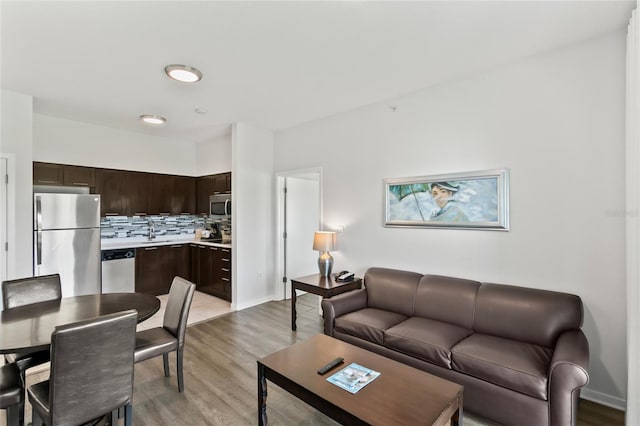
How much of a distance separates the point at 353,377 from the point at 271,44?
2.53 m

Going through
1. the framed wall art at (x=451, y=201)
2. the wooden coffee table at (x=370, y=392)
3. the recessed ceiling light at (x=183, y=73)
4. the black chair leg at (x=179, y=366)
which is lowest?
the black chair leg at (x=179, y=366)

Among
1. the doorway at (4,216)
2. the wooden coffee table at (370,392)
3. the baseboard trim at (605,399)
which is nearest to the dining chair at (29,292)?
the doorway at (4,216)

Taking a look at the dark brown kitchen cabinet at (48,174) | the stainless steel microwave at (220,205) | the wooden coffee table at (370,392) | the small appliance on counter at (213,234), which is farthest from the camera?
the small appliance on counter at (213,234)

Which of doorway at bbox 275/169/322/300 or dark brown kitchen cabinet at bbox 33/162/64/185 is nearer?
dark brown kitchen cabinet at bbox 33/162/64/185

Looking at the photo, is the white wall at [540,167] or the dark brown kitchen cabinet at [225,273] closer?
the white wall at [540,167]

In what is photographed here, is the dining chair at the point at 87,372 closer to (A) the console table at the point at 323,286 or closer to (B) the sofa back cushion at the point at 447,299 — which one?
(A) the console table at the point at 323,286

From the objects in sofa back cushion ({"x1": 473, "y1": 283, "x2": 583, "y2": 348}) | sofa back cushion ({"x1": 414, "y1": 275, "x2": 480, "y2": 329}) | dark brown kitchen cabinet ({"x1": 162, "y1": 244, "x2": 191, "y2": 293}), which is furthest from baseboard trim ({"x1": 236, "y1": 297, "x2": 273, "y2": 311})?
sofa back cushion ({"x1": 473, "y1": 283, "x2": 583, "y2": 348})

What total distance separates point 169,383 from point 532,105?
3.99 m

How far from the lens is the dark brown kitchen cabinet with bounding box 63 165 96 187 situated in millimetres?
4500

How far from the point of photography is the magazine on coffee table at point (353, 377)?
69.0 inches

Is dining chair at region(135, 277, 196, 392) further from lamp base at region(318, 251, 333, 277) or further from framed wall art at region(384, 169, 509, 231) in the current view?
framed wall art at region(384, 169, 509, 231)

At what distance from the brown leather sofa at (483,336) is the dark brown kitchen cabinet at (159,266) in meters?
3.55

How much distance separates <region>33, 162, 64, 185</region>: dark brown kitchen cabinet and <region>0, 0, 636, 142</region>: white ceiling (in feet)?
3.26

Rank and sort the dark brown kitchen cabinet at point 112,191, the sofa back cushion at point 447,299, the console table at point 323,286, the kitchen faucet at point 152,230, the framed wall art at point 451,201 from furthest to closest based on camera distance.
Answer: the kitchen faucet at point 152,230, the dark brown kitchen cabinet at point 112,191, the console table at point 323,286, the framed wall art at point 451,201, the sofa back cushion at point 447,299
